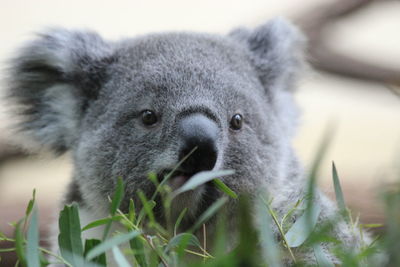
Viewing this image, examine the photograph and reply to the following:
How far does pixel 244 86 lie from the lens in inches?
99.1

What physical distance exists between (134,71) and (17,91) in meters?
0.74

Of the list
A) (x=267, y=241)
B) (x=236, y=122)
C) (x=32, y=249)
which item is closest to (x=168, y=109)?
(x=236, y=122)

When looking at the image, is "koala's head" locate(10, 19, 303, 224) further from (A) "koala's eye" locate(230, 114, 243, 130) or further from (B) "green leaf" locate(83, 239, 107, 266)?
(B) "green leaf" locate(83, 239, 107, 266)

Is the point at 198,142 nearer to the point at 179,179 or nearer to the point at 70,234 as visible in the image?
the point at 179,179

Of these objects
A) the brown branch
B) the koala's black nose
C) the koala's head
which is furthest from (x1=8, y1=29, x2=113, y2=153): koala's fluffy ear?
the brown branch

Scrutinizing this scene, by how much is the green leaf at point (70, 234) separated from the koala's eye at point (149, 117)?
0.90 meters

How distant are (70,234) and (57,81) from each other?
161 centimetres

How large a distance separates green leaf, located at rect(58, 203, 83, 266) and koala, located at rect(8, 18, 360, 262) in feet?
1.73

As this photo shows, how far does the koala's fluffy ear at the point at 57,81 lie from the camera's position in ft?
9.11

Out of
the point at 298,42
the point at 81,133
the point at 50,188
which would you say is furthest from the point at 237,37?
the point at 50,188

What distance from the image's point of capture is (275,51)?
10.1 feet

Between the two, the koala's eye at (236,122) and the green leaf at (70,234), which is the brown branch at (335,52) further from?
the green leaf at (70,234)

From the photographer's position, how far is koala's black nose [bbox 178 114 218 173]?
1867mm

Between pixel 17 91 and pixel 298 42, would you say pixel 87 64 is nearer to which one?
pixel 17 91
